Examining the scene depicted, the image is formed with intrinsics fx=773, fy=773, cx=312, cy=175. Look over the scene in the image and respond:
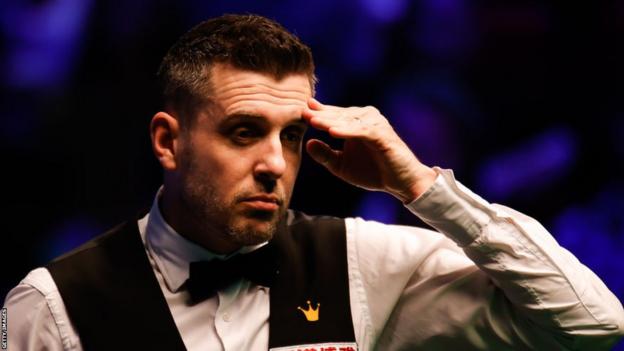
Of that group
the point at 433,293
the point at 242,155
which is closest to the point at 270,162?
the point at 242,155

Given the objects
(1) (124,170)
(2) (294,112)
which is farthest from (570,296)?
(1) (124,170)

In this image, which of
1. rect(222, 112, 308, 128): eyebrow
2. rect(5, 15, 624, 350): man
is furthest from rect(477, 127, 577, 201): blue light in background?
rect(222, 112, 308, 128): eyebrow

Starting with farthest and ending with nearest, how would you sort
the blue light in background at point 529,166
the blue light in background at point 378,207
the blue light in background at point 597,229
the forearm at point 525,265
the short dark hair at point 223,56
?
the blue light in background at point 378,207 < the blue light in background at point 529,166 < the blue light in background at point 597,229 < the short dark hair at point 223,56 < the forearm at point 525,265

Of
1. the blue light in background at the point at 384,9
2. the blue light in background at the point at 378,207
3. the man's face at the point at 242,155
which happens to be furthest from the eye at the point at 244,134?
the blue light in background at the point at 384,9

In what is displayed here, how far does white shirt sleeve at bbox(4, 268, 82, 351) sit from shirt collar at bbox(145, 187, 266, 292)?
28 cm

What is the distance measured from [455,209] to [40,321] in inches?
41.0

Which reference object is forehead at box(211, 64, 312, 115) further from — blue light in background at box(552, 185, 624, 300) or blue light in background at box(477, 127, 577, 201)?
blue light in background at box(552, 185, 624, 300)

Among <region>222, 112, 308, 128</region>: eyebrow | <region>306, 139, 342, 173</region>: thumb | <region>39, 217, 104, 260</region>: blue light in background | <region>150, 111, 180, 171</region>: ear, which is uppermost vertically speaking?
<region>222, 112, 308, 128</region>: eyebrow

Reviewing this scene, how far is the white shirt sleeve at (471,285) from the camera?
184 cm

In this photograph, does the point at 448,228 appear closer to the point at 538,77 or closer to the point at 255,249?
the point at 255,249

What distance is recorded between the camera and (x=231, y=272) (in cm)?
204

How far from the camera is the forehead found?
192cm

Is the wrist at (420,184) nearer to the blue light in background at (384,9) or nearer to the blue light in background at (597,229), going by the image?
the blue light in background at (597,229)

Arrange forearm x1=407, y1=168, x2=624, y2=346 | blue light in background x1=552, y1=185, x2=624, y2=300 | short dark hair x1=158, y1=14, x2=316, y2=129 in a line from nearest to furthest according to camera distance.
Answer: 1. forearm x1=407, y1=168, x2=624, y2=346
2. short dark hair x1=158, y1=14, x2=316, y2=129
3. blue light in background x1=552, y1=185, x2=624, y2=300
